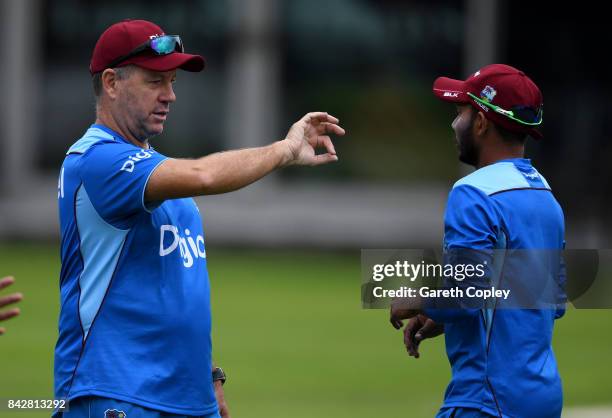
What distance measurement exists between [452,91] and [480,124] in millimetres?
204

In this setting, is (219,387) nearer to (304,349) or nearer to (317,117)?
(317,117)

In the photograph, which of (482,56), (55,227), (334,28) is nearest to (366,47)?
(334,28)

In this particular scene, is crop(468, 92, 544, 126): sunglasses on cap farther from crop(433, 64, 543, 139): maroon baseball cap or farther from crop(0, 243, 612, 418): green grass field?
crop(0, 243, 612, 418): green grass field

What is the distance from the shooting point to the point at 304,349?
502 inches

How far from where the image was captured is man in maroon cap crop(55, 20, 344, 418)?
187 inches

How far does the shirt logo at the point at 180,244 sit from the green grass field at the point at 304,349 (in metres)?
4.66

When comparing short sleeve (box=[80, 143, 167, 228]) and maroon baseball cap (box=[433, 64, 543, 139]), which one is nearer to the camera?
short sleeve (box=[80, 143, 167, 228])

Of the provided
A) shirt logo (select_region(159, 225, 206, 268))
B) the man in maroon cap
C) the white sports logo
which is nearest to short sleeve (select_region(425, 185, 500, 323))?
the white sports logo

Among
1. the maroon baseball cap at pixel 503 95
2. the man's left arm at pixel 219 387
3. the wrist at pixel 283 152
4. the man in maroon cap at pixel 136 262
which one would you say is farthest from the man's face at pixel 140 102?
the maroon baseball cap at pixel 503 95

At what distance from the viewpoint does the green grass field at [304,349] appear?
10.2 m

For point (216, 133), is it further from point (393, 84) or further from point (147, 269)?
point (147, 269)

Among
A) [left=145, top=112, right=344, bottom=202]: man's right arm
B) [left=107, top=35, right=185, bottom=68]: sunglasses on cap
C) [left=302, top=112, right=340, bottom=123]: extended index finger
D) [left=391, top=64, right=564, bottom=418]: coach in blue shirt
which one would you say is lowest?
[left=391, top=64, right=564, bottom=418]: coach in blue shirt

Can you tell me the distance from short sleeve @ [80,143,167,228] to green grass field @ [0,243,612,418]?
16.3 ft

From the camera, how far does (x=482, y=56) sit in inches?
847
